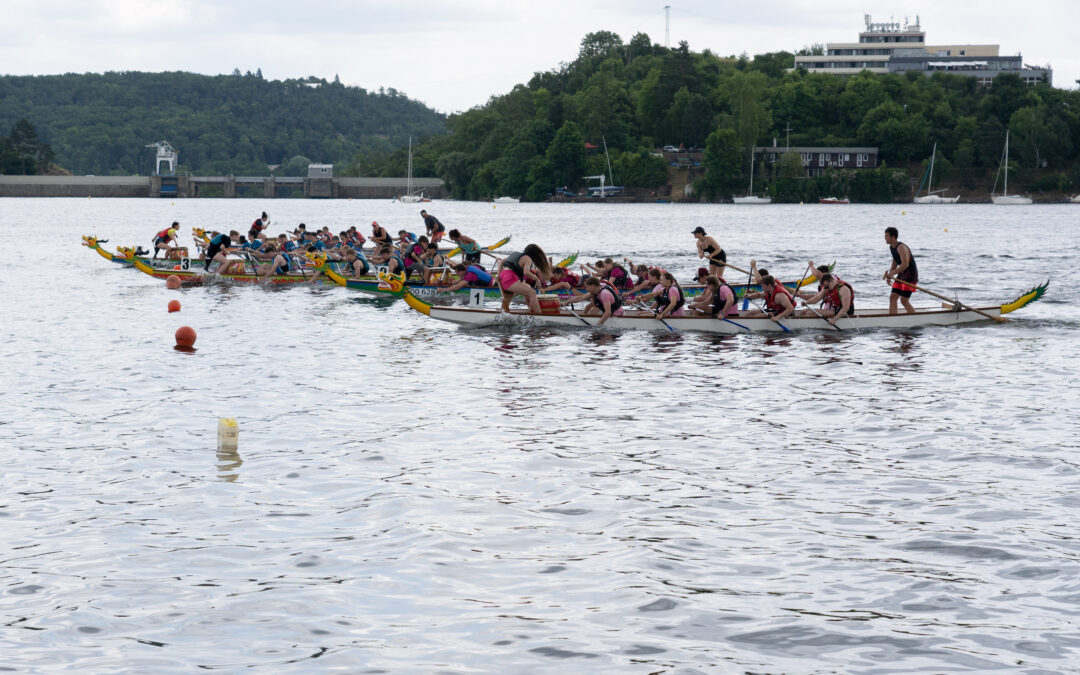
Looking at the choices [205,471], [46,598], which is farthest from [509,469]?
[46,598]

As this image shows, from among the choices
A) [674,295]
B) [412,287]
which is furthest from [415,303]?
[674,295]

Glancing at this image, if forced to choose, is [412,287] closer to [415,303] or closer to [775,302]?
[415,303]

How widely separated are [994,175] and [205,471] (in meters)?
173

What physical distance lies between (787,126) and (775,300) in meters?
166

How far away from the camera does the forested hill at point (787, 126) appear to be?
166 metres

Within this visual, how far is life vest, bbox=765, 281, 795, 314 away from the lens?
985 inches

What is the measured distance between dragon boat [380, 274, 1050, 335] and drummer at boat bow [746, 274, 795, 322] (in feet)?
0.53

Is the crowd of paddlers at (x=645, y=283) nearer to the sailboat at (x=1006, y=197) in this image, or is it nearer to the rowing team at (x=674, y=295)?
the rowing team at (x=674, y=295)

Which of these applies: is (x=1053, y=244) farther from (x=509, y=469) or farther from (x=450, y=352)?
(x=509, y=469)

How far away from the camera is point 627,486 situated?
41.0ft

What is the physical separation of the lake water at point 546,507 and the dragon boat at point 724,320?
23.5 inches

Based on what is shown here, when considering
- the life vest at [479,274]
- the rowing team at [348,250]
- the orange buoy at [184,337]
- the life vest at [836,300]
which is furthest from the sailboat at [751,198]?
the orange buoy at [184,337]

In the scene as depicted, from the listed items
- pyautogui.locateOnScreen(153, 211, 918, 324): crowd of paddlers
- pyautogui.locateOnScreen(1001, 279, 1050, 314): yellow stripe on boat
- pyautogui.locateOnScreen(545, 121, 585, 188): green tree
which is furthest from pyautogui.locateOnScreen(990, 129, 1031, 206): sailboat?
pyautogui.locateOnScreen(1001, 279, 1050, 314): yellow stripe on boat

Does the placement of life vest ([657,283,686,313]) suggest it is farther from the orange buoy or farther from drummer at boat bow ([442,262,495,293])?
the orange buoy
